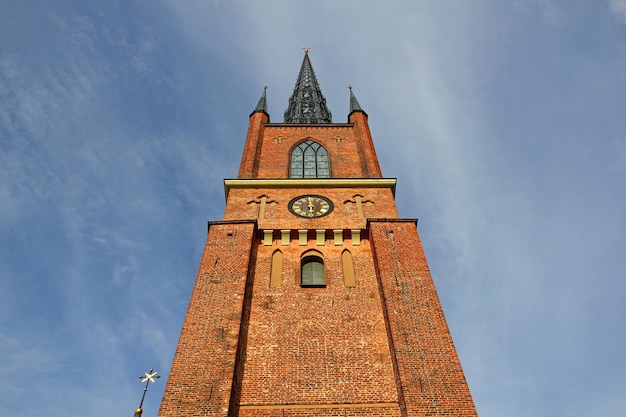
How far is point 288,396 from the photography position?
1030cm

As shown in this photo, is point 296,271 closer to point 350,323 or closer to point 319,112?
point 350,323

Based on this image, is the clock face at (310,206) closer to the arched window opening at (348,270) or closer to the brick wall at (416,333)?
the arched window opening at (348,270)

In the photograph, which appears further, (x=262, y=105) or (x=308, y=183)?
(x=262, y=105)

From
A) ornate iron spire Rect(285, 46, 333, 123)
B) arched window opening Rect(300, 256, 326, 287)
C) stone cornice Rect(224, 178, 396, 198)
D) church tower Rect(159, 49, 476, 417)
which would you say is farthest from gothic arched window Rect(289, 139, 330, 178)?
ornate iron spire Rect(285, 46, 333, 123)

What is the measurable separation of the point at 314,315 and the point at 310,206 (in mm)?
5140

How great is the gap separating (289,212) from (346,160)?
5.13 meters

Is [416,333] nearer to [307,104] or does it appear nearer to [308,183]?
[308,183]

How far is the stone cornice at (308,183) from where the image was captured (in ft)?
58.9

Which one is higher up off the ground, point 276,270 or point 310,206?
point 310,206

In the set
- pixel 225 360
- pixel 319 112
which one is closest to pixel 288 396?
pixel 225 360

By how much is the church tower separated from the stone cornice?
38 mm

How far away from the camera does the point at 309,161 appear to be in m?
21.0

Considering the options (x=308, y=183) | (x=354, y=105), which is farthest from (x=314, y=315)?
(x=354, y=105)

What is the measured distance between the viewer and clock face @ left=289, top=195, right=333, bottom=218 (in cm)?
1636
